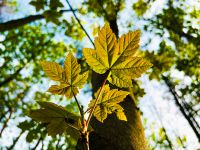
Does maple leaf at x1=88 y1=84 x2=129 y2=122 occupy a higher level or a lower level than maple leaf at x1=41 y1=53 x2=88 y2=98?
lower

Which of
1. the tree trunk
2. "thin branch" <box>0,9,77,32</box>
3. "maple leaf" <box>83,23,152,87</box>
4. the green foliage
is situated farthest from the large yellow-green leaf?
"thin branch" <box>0,9,77,32</box>

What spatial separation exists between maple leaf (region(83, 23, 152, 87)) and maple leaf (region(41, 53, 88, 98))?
59 mm

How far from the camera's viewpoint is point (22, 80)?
9.27 metres

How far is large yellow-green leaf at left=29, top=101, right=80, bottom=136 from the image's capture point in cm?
89

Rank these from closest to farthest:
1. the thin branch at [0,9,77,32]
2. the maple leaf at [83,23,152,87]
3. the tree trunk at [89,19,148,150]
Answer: the maple leaf at [83,23,152,87], the tree trunk at [89,19,148,150], the thin branch at [0,9,77,32]

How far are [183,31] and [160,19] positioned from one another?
73 cm

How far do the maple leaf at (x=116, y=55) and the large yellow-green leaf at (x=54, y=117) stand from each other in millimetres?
208

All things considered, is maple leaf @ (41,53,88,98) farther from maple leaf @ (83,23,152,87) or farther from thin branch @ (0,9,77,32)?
thin branch @ (0,9,77,32)

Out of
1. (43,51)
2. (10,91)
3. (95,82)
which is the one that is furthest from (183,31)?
(10,91)

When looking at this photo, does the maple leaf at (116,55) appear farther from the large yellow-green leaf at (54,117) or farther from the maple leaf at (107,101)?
the large yellow-green leaf at (54,117)

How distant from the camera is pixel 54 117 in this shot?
0.91m

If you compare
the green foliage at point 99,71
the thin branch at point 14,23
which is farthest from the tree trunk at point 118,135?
the thin branch at point 14,23

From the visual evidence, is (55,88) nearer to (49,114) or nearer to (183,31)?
(49,114)

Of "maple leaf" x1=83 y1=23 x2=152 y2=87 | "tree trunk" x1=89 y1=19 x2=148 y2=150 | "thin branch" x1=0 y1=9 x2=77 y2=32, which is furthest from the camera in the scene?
"thin branch" x1=0 y1=9 x2=77 y2=32
